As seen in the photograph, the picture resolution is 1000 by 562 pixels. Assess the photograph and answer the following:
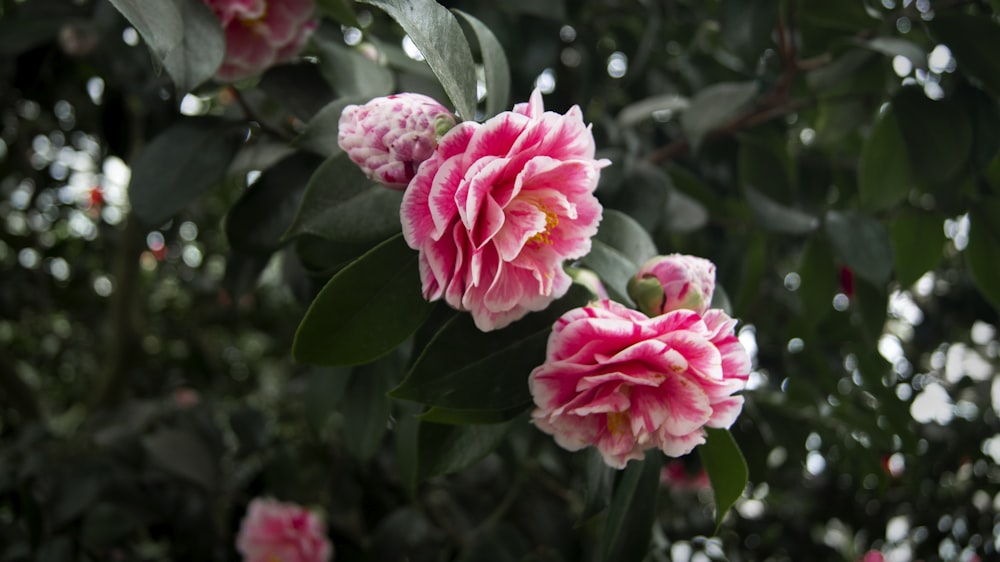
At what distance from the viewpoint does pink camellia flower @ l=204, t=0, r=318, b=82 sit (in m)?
0.88

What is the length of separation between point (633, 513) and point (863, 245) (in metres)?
0.51

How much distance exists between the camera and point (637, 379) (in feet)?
1.83

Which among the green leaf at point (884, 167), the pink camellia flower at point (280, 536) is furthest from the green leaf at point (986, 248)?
the pink camellia flower at point (280, 536)

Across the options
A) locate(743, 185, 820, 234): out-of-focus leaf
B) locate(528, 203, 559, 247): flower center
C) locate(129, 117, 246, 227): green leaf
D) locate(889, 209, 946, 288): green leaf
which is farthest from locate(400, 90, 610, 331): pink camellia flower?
locate(889, 209, 946, 288): green leaf

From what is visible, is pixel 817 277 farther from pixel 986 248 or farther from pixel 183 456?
pixel 183 456

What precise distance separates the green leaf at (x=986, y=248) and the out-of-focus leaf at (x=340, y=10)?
0.80 meters

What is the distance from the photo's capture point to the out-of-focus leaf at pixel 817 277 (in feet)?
3.64

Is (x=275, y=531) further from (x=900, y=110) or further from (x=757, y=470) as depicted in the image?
(x=900, y=110)

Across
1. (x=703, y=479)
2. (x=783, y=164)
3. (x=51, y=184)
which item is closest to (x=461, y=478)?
(x=703, y=479)

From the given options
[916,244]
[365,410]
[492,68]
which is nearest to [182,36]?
[492,68]

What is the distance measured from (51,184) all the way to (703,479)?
1699mm

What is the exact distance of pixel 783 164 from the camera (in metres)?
1.18

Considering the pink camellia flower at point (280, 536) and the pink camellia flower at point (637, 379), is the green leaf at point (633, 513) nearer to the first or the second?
the pink camellia flower at point (637, 379)

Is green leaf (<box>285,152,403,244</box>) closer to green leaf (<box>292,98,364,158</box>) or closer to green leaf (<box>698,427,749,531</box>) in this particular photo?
green leaf (<box>292,98,364,158</box>)
